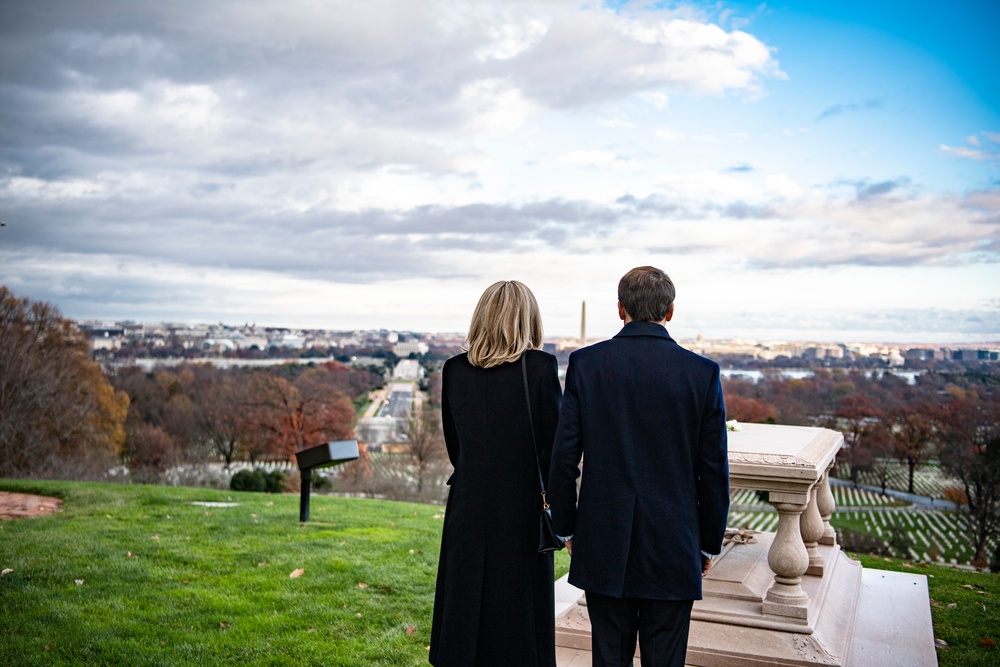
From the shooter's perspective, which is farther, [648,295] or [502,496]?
[502,496]

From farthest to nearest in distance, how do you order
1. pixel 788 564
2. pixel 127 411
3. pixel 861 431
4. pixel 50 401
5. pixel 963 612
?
pixel 861 431 → pixel 127 411 → pixel 50 401 → pixel 963 612 → pixel 788 564

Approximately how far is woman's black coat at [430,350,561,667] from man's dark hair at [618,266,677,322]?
16.4 inches

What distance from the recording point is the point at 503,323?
305cm

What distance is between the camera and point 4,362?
91.6 ft

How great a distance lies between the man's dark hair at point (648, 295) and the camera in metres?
2.93

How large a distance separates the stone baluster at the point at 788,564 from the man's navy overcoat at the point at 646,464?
6.18 ft

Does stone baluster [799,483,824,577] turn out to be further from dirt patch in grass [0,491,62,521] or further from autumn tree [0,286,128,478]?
autumn tree [0,286,128,478]

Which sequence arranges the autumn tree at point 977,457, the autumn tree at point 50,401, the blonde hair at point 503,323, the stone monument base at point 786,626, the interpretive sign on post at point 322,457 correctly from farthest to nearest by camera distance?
the autumn tree at point 977,457 < the autumn tree at point 50,401 < the interpretive sign on post at point 322,457 < the stone monument base at point 786,626 < the blonde hair at point 503,323

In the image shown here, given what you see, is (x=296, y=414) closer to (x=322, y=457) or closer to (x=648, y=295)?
(x=322, y=457)

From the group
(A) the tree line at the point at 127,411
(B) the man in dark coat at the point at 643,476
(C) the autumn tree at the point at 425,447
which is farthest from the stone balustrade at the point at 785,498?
(C) the autumn tree at the point at 425,447

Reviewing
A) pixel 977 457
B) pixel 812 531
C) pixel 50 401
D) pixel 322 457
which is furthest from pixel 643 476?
pixel 977 457

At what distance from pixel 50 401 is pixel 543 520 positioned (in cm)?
3276

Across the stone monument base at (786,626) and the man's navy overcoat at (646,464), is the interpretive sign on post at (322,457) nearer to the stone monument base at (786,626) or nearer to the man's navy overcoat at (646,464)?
the stone monument base at (786,626)

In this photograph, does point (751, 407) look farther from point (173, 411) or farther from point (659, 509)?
point (659, 509)
